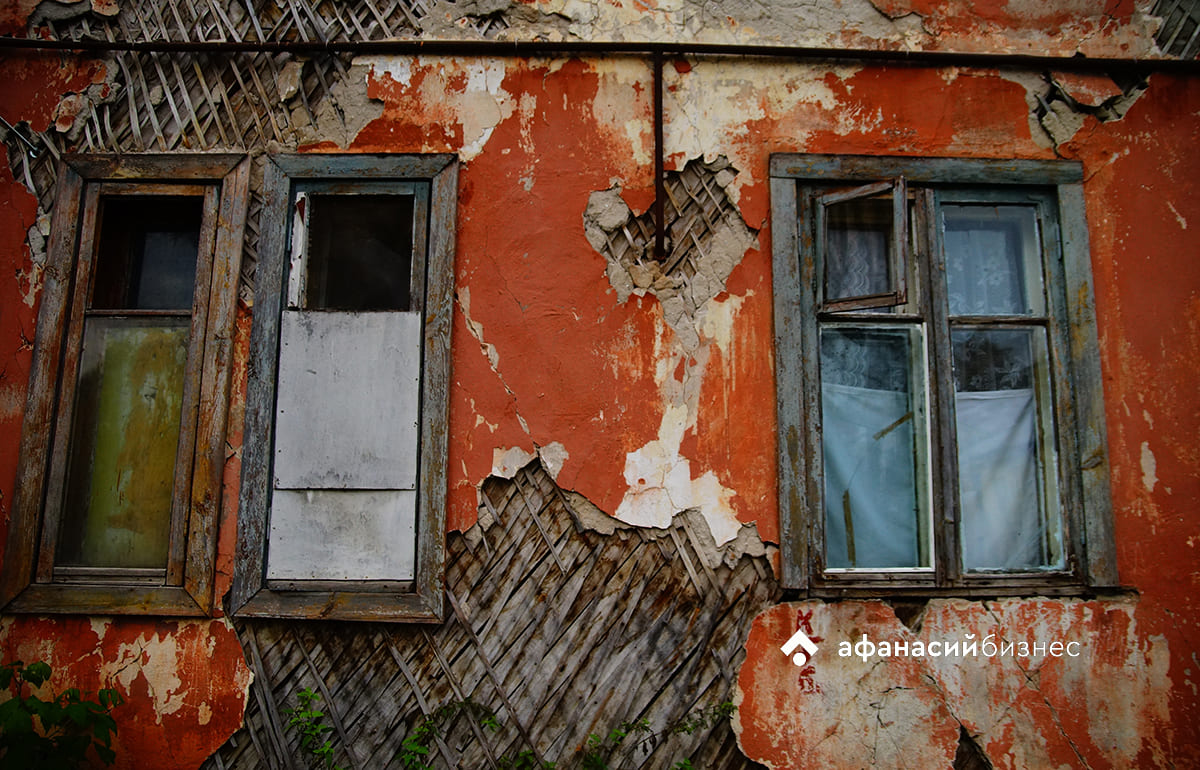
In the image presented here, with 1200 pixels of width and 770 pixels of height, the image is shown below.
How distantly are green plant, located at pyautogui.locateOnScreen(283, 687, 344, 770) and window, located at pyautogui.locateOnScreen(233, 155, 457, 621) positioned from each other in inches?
12.7

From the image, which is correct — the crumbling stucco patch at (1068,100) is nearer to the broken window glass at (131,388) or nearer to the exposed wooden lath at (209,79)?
the exposed wooden lath at (209,79)

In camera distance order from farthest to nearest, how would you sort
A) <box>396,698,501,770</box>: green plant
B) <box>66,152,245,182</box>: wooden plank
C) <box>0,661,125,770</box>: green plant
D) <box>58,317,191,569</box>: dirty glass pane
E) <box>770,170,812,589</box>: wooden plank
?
<box>66,152,245,182</box>: wooden plank
<box>58,317,191,569</box>: dirty glass pane
<box>770,170,812,589</box>: wooden plank
<box>396,698,501,770</box>: green plant
<box>0,661,125,770</box>: green plant

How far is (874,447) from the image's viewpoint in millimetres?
2787

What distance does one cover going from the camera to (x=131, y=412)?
2797 millimetres

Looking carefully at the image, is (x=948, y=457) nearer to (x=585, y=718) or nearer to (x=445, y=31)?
(x=585, y=718)

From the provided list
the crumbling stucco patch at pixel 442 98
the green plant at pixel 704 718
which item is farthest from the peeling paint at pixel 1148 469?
the crumbling stucco patch at pixel 442 98

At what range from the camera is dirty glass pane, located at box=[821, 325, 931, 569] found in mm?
2734

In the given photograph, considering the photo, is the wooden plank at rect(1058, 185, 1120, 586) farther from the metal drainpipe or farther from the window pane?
the window pane

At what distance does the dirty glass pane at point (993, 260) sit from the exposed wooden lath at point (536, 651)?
4.77 feet

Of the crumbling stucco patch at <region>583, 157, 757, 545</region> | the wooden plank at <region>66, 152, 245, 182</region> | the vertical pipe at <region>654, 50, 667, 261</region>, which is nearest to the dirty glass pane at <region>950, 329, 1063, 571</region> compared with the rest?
the crumbling stucco patch at <region>583, 157, 757, 545</region>

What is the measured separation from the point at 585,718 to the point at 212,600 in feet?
4.86

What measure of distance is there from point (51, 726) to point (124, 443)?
1.03 metres

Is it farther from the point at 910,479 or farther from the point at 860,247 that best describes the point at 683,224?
the point at 910,479

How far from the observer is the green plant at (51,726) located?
89.8 inches
